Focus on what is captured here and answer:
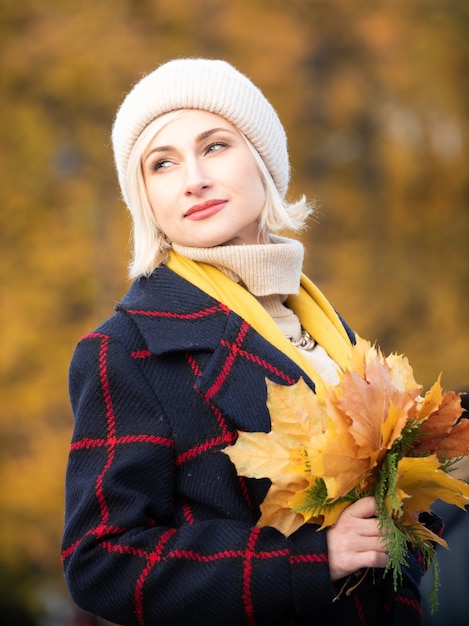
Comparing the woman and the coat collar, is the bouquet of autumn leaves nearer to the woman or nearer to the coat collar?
the woman

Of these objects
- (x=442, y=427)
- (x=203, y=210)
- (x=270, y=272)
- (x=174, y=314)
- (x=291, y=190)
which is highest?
(x=291, y=190)

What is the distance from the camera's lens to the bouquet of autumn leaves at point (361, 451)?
208 centimetres

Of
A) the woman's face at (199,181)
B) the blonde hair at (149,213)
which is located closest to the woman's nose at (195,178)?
the woman's face at (199,181)

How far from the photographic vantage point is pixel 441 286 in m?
14.2

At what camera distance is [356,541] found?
2164 millimetres

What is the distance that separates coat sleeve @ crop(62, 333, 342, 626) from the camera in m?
2.20

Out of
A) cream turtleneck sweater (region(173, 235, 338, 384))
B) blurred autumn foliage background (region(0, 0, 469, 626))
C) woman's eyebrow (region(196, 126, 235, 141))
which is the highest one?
blurred autumn foliage background (region(0, 0, 469, 626))

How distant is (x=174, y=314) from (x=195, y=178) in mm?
340

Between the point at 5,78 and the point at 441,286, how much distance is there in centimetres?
717

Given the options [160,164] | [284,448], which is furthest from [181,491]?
[160,164]

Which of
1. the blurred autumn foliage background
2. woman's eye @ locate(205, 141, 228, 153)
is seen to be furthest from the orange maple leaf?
the blurred autumn foliage background

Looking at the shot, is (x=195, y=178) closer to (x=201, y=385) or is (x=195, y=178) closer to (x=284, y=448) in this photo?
(x=201, y=385)

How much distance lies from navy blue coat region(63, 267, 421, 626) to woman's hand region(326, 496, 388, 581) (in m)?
0.03

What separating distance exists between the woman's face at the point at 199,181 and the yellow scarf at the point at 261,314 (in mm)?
68
